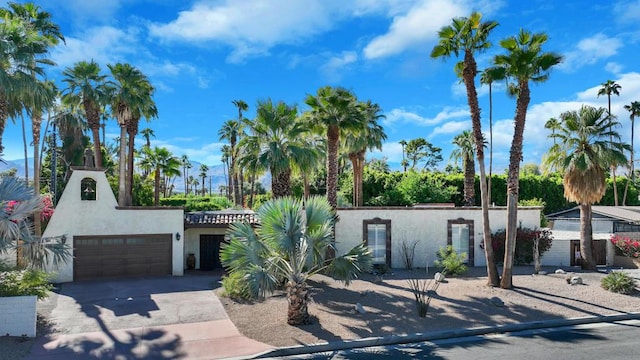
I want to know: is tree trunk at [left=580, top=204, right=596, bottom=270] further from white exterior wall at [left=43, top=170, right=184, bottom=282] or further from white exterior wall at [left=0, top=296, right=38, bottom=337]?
white exterior wall at [left=0, top=296, right=38, bottom=337]

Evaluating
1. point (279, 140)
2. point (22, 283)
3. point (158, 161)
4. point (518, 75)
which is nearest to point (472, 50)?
point (518, 75)

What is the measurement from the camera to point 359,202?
34.6 m

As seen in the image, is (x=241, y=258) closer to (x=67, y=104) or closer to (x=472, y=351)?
(x=472, y=351)

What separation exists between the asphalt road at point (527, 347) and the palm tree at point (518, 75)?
470cm

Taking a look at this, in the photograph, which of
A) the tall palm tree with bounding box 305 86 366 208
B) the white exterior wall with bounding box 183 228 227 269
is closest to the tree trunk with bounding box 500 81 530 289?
the tall palm tree with bounding box 305 86 366 208

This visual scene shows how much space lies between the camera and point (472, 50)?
16.6 meters

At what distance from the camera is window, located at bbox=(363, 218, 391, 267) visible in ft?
71.5

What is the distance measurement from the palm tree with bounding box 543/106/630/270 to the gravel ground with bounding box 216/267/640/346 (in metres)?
4.17

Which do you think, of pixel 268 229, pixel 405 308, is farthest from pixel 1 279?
pixel 405 308

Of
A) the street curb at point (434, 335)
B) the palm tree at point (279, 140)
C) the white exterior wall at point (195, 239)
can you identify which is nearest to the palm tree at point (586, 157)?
the street curb at point (434, 335)

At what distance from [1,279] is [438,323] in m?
12.5

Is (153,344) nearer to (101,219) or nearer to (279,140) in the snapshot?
(101,219)

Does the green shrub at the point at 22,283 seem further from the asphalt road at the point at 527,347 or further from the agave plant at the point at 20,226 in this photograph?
the asphalt road at the point at 527,347

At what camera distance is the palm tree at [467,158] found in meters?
36.8
